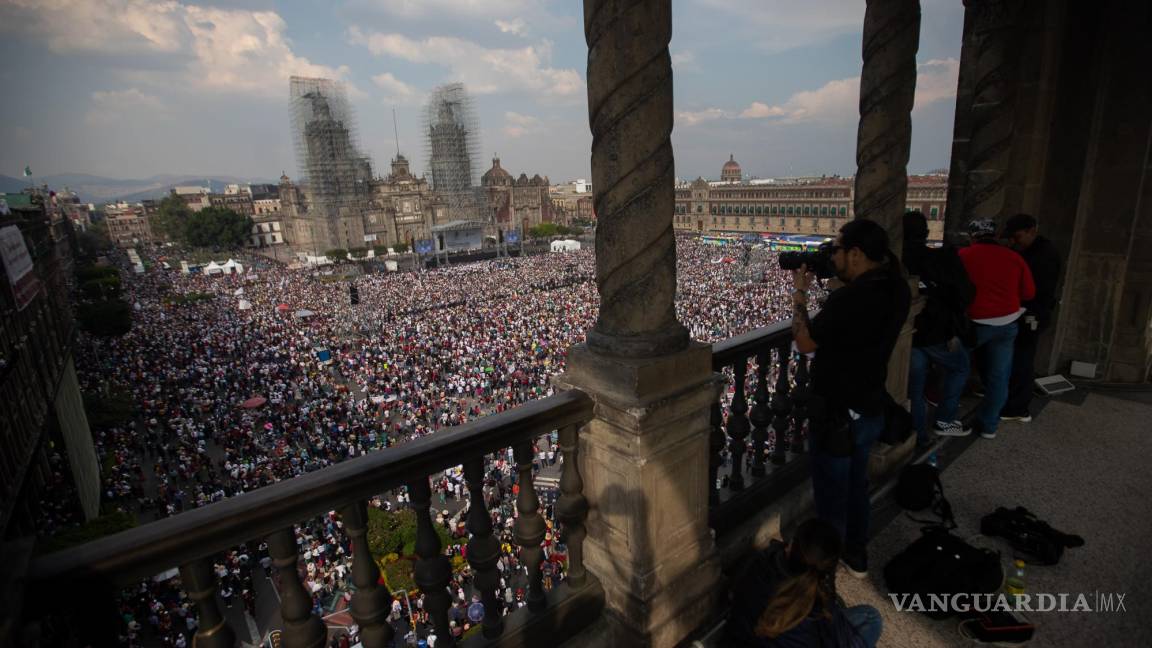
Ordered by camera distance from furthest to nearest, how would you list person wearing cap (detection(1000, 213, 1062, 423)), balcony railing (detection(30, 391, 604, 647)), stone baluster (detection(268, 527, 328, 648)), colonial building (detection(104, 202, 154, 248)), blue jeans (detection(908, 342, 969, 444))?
colonial building (detection(104, 202, 154, 248)) → person wearing cap (detection(1000, 213, 1062, 423)) → blue jeans (detection(908, 342, 969, 444)) → stone baluster (detection(268, 527, 328, 648)) → balcony railing (detection(30, 391, 604, 647))

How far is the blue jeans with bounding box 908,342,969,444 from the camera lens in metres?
3.84

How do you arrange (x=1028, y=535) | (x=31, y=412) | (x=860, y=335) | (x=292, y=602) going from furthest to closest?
(x=31, y=412), (x=1028, y=535), (x=860, y=335), (x=292, y=602)

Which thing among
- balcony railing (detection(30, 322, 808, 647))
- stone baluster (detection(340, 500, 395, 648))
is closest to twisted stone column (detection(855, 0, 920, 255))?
balcony railing (detection(30, 322, 808, 647))

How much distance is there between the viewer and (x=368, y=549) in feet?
5.45

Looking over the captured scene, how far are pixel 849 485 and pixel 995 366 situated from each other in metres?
2.06

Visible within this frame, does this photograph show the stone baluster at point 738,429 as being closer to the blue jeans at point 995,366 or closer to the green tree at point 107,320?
the blue jeans at point 995,366

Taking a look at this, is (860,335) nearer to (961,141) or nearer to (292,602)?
(292,602)

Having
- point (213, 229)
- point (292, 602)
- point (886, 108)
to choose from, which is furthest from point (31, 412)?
point (213, 229)

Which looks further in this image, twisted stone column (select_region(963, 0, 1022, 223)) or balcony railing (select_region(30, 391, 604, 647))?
twisted stone column (select_region(963, 0, 1022, 223))

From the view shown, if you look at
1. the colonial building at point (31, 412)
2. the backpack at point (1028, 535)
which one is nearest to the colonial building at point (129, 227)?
the colonial building at point (31, 412)

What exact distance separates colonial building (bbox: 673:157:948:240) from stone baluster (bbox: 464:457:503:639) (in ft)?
233

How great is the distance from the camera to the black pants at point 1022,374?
13.6ft

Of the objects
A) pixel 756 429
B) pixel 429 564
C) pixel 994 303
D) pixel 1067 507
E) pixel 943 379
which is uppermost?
pixel 994 303

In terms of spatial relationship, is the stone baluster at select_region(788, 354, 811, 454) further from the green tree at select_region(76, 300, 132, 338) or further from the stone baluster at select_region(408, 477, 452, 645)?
the green tree at select_region(76, 300, 132, 338)
